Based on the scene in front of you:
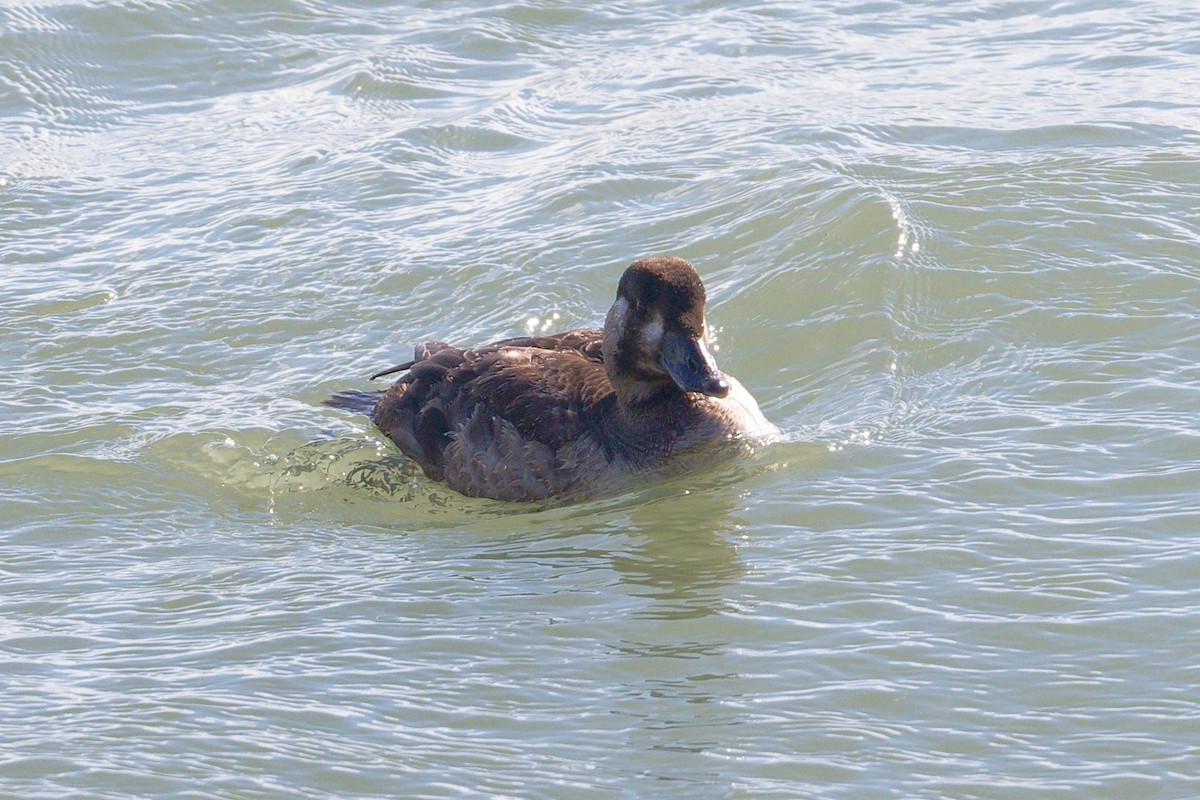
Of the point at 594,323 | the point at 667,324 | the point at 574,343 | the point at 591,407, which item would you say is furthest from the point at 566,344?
the point at 594,323

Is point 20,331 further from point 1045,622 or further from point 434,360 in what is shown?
point 1045,622

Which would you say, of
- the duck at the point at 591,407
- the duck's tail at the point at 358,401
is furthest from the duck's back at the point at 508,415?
the duck's tail at the point at 358,401

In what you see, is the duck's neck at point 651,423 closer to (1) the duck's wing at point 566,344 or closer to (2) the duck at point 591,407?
(2) the duck at point 591,407

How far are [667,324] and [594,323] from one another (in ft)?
7.18

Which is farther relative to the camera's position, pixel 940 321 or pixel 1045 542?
pixel 940 321

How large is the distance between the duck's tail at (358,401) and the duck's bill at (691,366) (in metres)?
1.91

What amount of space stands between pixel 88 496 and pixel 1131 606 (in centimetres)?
498

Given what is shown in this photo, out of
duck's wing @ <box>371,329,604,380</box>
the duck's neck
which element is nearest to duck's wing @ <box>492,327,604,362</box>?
duck's wing @ <box>371,329,604,380</box>

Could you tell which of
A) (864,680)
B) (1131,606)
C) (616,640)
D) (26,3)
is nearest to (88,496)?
(616,640)

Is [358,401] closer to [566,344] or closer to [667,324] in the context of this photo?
[566,344]

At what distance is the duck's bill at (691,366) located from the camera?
7867 millimetres

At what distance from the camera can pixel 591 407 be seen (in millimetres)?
8422

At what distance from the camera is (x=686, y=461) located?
8.14m

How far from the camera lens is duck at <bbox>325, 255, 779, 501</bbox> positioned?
316 inches
